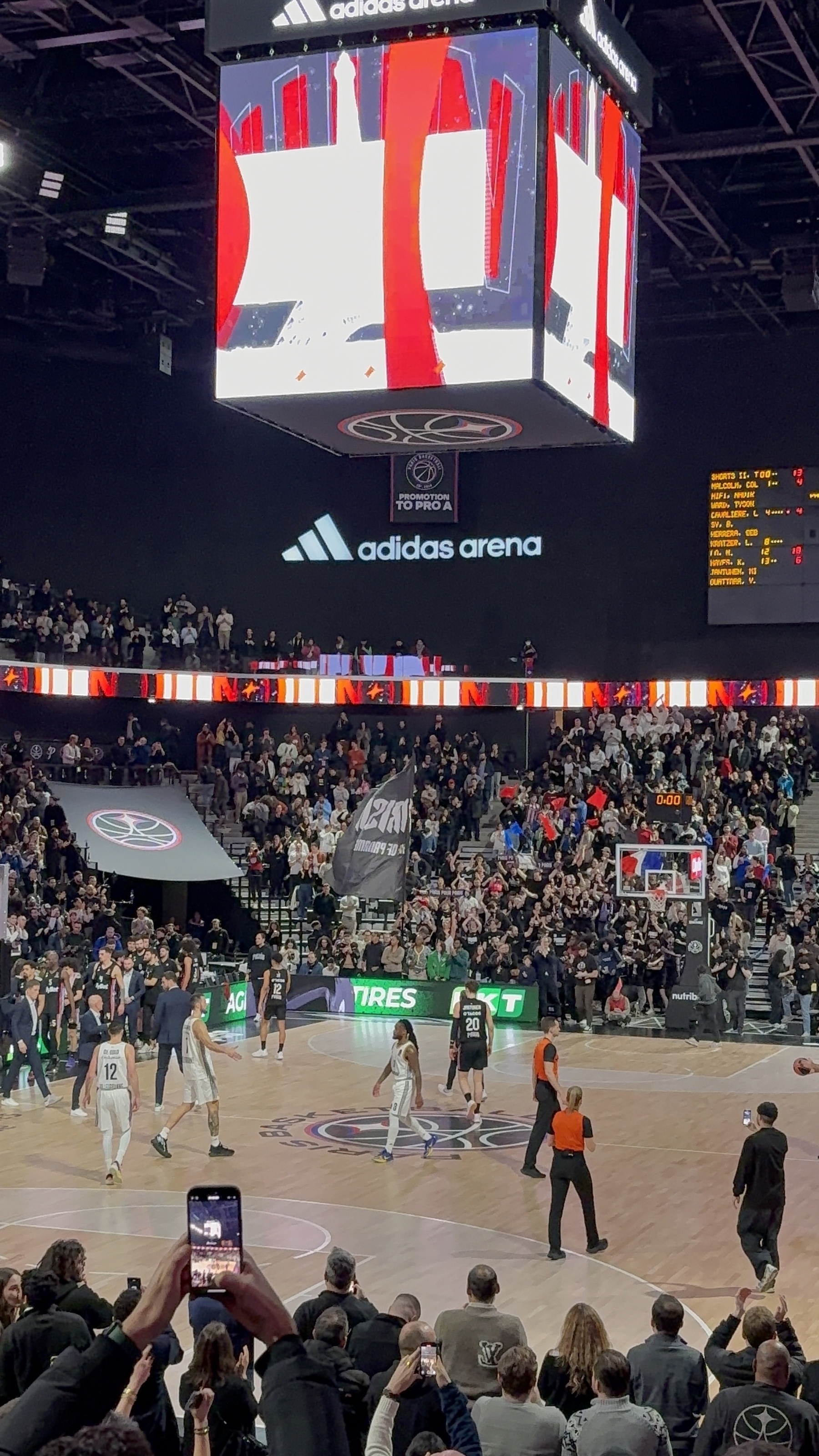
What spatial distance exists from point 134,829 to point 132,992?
34.4 feet

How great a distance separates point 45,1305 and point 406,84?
42.8 feet

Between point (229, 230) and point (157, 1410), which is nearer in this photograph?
point (157, 1410)

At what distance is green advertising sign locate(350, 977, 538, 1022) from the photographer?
26844 millimetres

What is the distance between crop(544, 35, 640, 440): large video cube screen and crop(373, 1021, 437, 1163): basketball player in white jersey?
666 cm

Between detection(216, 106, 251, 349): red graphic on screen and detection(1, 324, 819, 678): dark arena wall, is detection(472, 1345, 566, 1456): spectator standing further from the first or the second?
detection(1, 324, 819, 678): dark arena wall

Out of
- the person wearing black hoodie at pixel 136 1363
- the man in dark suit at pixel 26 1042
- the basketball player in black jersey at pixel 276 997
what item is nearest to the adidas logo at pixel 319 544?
the basketball player in black jersey at pixel 276 997

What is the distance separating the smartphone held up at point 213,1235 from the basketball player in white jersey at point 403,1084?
11.7m

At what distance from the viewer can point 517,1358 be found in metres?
5.75

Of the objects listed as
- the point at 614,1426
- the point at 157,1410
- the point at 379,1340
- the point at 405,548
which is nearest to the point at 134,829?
the point at 405,548

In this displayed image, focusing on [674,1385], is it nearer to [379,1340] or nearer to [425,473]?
[379,1340]

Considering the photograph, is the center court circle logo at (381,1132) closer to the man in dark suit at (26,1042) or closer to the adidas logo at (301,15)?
the man in dark suit at (26,1042)

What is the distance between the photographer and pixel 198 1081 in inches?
638

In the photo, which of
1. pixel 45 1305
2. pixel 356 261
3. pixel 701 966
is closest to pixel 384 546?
pixel 701 966

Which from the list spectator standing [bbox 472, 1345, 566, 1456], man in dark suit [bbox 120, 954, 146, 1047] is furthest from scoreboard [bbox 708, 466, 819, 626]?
spectator standing [bbox 472, 1345, 566, 1456]
